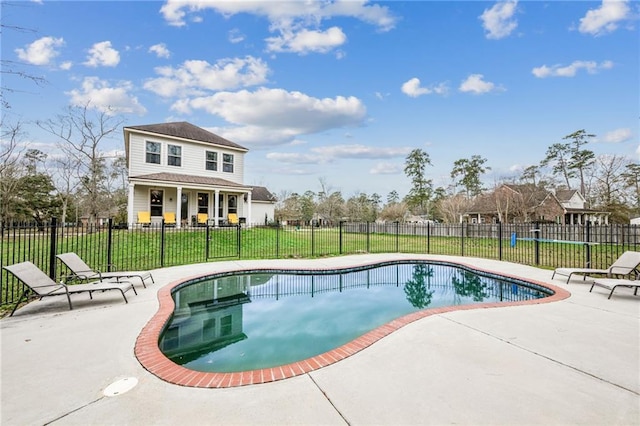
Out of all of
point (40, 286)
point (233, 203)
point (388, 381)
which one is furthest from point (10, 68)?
point (233, 203)

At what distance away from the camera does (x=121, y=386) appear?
276 cm

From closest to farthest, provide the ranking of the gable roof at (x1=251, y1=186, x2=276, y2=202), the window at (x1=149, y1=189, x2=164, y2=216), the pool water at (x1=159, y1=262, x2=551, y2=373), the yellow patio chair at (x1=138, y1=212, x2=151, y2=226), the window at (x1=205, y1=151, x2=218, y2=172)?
the pool water at (x1=159, y1=262, x2=551, y2=373) < the yellow patio chair at (x1=138, y1=212, x2=151, y2=226) < the window at (x1=149, y1=189, x2=164, y2=216) < the window at (x1=205, y1=151, x2=218, y2=172) < the gable roof at (x1=251, y1=186, x2=276, y2=202)

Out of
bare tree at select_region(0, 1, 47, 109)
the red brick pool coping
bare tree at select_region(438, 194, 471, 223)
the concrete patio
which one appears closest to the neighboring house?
bare tree at select_region(438, 194, 471, 223)

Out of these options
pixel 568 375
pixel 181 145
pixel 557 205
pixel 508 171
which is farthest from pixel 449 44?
pixel 557 205

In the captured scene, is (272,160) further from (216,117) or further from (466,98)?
(466,98)

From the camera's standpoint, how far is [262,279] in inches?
351

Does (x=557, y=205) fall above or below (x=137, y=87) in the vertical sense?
below

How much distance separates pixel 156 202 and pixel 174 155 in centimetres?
322

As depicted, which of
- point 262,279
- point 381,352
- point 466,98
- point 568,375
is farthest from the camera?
point 466,98

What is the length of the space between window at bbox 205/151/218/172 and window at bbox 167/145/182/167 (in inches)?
70.3

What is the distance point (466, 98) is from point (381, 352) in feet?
64.0

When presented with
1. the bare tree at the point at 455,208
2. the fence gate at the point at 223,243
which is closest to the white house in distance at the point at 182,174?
the fence gate at the point at 223,243

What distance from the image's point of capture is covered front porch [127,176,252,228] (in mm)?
16797

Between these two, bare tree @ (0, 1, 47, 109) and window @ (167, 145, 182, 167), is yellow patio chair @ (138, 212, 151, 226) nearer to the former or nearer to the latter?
window @ (167, 145, 182, 167)
